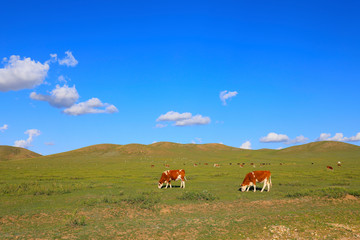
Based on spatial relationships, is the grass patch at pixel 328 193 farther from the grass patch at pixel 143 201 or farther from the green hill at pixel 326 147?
the green hill at pixel 326 147

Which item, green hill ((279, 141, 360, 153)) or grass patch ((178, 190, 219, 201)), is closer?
grass patch ((178, 190, 219, 201))

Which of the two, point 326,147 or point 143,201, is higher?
point 326,147

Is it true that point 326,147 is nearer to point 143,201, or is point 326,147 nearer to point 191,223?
point 143,201

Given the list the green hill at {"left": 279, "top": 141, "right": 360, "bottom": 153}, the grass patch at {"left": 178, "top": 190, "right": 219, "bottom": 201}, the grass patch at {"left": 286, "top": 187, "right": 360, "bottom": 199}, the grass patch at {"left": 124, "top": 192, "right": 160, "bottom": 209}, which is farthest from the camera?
the green hill at {"left": 279, "top": 141, "right": 360, "bottom": 153}

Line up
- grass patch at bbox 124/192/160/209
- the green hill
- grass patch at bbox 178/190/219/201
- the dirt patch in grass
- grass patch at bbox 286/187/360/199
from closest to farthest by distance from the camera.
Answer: the dirt patch in grass, grass patch at bbox 124/192/160/209, grass patch at bbox 286/187/360/199, grass patch at bbox 178/190/219/201, the green hill

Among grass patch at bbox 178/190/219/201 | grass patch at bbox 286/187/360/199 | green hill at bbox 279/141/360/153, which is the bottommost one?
grass patch at bbox 178/190/219/201

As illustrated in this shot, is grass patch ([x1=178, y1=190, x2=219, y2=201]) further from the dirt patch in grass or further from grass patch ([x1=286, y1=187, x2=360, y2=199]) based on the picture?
grass patch ([x1=286, y1=187, x2=360, y2=199])

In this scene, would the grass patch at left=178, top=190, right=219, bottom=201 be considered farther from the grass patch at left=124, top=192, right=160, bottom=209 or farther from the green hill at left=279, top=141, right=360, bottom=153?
the green hill at left=279, top=141, right=360, bottom=153

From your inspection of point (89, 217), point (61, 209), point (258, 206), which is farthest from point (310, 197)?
point (61, 209)

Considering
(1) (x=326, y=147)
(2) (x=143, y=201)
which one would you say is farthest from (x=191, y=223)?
(1) (x=326, y=147)

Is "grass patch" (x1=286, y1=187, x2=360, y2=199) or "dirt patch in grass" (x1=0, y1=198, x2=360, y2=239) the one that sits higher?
"grass patch" (x1=286, y1=187, x2=360, y2=199)

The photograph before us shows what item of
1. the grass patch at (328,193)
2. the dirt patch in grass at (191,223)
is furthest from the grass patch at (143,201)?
the grass patch at (328,193)

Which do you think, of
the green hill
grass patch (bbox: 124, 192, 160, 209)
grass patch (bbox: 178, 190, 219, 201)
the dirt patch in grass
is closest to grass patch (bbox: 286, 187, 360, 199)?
the dirt patch in grass

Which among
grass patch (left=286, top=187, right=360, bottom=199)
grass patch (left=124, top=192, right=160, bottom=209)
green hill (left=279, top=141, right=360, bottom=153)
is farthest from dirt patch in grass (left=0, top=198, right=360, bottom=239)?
green hill (left=279, top=141, right=360, bottom=153)
